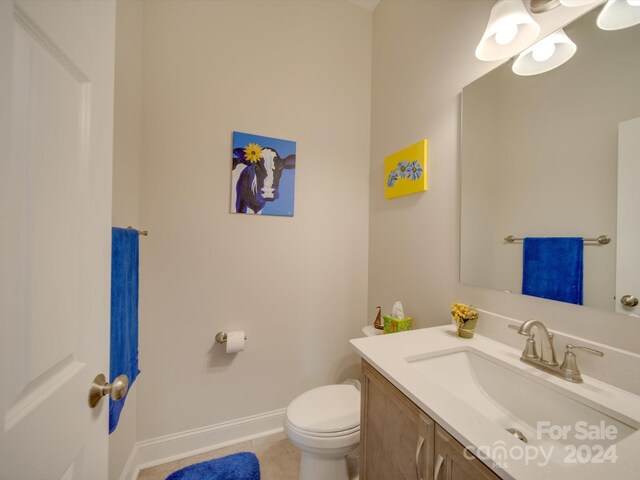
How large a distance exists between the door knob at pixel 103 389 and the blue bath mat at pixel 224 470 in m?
1.14

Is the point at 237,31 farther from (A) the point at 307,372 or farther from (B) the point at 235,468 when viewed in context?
(B) the point at 235,468

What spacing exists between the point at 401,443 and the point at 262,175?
1.50 metres

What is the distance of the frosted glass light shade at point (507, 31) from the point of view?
0.88 m

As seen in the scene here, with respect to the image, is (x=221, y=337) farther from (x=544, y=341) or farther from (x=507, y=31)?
(x=507, y=31)

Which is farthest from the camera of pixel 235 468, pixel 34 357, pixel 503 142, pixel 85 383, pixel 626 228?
pixel 235 468

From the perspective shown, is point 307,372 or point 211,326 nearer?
point 211,326

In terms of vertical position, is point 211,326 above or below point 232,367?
above

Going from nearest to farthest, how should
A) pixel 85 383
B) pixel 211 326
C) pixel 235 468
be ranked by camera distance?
pixel 85 383
pixel 235 468
pixel 211 326

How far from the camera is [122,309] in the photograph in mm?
945

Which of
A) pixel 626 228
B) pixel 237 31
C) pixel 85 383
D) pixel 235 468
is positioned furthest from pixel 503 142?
pixel 235 468

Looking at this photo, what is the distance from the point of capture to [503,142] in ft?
3.39

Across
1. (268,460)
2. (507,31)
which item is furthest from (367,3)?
(268,460)

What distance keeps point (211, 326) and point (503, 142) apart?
1823 mm

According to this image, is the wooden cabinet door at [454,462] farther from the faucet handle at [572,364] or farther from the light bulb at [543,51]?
the light bulb at [543,51]
